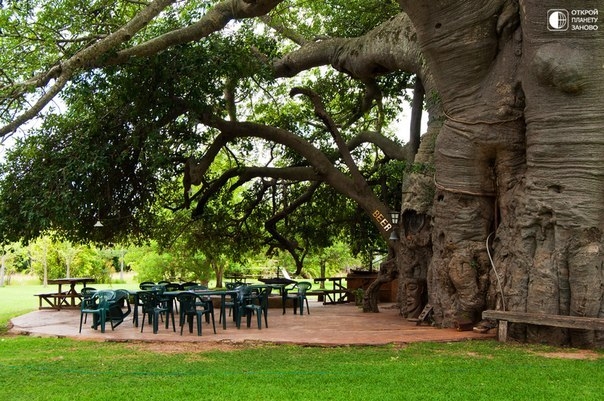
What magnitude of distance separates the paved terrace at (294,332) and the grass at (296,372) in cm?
45

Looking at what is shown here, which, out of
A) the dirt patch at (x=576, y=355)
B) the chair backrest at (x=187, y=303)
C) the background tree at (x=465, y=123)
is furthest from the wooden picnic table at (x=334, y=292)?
the dirt patch at (x=576, y=355)

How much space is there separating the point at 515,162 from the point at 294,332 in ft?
15.1

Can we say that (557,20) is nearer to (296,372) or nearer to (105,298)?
(296,372)

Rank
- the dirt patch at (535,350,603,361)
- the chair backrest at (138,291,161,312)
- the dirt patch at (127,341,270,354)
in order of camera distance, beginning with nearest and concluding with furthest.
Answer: the dirt patch at (535,350,603,361)
the dirt patch at (127,341,270,354)
the chair backrest at (138,291,161,312)

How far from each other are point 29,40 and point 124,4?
105 inches

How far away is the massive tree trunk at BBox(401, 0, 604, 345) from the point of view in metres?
9.33

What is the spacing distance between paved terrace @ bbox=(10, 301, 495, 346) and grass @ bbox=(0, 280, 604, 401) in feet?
1.46

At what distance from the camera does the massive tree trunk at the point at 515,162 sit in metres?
9.33

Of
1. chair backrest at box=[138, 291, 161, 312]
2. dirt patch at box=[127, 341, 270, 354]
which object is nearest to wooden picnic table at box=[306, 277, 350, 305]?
chair backrest at box=[138, 291, 161, 312]

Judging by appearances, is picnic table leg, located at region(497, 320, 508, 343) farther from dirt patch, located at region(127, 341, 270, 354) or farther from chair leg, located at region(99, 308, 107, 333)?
chair leg, located at region(99, 308, 107, 333)

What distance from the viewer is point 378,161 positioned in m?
18.5

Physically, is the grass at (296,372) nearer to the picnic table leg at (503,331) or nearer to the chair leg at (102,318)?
the picnic table leg at (503,331)

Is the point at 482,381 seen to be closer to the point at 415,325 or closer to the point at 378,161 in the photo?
the point at 415,325

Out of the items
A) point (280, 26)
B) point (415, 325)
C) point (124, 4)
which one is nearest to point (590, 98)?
point (415, 325)
